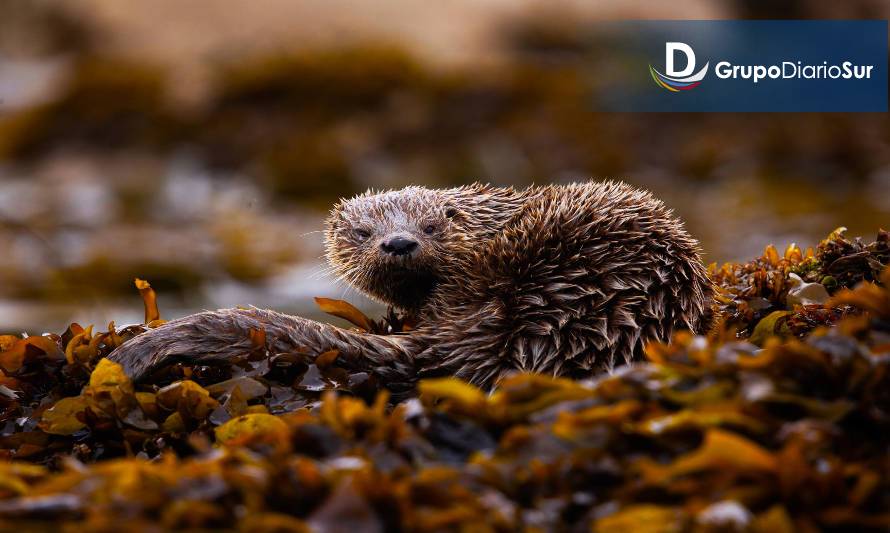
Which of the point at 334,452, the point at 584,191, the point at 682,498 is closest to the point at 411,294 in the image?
the point at 584,191

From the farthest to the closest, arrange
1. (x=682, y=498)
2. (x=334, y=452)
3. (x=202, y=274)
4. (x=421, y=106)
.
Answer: (x=421, y=106), (x=202, y=274), (x=334, y=452), (x=682, y=498)

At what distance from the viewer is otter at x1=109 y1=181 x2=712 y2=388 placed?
3320 millimetres

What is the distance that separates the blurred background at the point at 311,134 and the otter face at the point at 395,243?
28.2 feet

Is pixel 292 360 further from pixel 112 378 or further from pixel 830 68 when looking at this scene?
pixel 830 68

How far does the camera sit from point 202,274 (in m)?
13.5

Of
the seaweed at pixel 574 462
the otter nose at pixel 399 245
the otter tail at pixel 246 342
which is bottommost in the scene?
the seaweed at pixel 574 462

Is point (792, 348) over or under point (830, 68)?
under

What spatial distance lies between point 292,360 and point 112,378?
62 centimetres

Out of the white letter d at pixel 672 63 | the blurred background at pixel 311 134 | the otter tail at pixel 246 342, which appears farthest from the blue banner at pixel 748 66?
the otter tail at pixel 246 342

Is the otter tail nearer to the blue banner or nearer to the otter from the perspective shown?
the otter

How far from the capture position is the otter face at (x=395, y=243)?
401cm

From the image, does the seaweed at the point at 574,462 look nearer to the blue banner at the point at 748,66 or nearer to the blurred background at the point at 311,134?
the blurred background at the point at 311,134

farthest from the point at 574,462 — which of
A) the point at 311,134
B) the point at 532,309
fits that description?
the point at 311,134

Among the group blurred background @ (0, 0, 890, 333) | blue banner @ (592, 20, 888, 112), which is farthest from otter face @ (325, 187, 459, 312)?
blue banner @ (592, 20, 888, 112)
